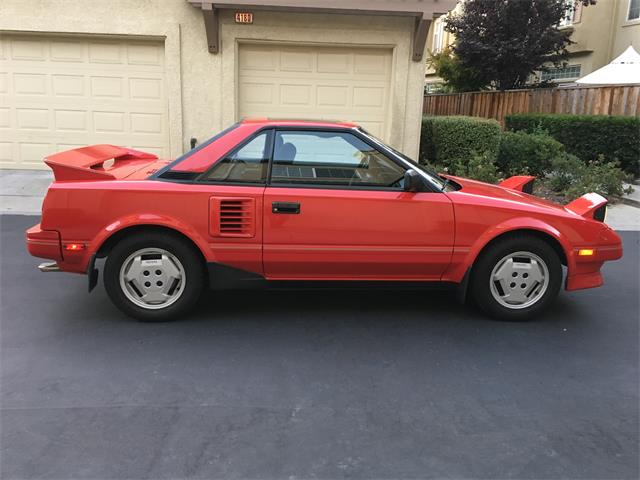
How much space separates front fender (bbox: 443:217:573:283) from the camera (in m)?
4.29

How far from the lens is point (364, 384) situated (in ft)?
11.3

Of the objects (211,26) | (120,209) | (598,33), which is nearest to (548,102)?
(598,33)

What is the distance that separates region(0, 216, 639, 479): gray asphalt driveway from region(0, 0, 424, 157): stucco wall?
6.29 metres

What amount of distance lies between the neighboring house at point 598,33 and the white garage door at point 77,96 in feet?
51.1

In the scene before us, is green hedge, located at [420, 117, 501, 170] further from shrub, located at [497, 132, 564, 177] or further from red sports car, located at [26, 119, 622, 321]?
red sports car, located at [26, 119, 622, 321]

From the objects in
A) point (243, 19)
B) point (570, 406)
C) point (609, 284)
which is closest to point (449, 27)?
point (243, 19)

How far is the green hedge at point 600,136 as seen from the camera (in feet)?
40.3

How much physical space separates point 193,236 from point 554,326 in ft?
9.63

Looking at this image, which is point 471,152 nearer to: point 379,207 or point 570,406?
point 379,207

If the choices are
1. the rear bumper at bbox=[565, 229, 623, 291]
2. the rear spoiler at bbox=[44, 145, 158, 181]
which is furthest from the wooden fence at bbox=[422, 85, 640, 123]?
the rear spoiler at bbox=[44, 145, 158, 181]

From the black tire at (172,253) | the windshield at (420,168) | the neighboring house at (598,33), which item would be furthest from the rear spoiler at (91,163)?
the neighboring house at (598,33)

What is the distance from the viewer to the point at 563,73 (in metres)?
24.2

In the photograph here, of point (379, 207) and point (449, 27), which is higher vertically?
point (449, 27)

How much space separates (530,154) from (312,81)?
180 inches
